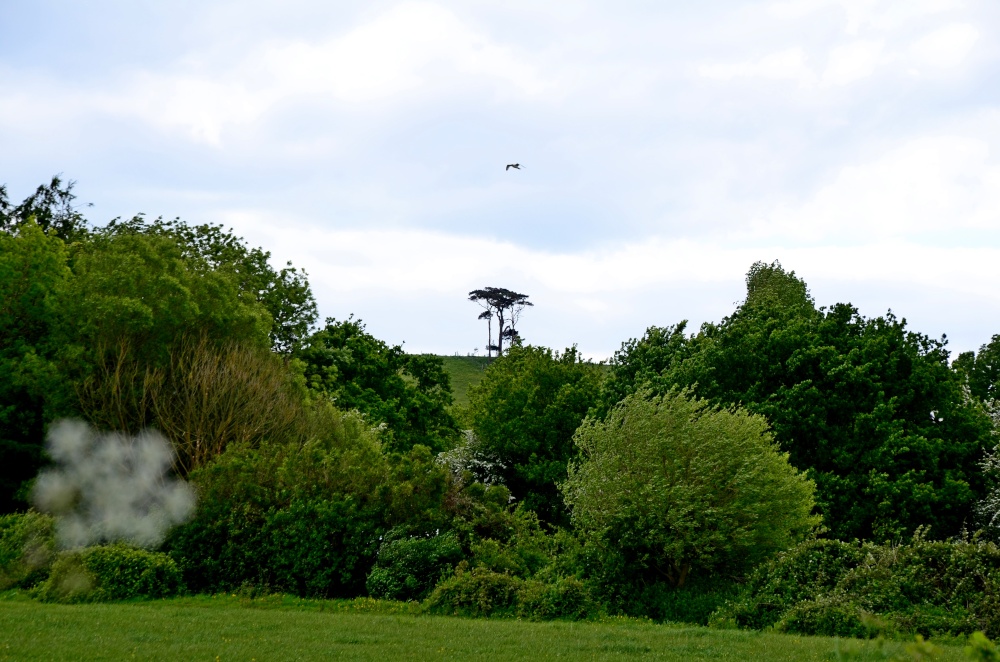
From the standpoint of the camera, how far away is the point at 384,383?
167 ft

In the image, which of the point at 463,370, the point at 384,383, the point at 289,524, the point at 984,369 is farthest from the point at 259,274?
the point at 463,370

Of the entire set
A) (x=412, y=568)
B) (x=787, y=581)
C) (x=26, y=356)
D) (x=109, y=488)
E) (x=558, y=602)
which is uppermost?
(x=26, y=356)

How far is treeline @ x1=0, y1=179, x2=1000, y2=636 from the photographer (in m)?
20.5

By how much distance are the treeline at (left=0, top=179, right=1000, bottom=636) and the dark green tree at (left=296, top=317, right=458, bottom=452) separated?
300 mm

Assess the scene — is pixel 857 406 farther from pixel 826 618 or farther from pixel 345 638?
pixel 345 638

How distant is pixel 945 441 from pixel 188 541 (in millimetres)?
26646

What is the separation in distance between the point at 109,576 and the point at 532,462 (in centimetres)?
2517

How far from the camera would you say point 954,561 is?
1820cm

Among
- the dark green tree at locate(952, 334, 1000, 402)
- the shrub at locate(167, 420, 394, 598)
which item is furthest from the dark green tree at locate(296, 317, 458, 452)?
the dark green tree at locate(952, 334, 1000, 402)

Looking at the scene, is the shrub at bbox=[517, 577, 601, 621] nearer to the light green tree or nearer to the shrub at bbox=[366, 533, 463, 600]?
the light green tree

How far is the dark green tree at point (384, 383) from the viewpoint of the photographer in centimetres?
4722

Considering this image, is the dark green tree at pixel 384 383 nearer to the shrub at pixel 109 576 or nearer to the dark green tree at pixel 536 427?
the dark green tree at pixel 536 427

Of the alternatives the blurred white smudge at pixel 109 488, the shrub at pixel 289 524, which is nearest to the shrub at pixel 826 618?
the shrub at pixel 289 524

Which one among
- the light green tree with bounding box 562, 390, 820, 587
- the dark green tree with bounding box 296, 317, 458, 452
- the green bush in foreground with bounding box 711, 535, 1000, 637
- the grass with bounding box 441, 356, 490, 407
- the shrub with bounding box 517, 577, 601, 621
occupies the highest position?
the grass with bounding box 441, 356, 490, 407
